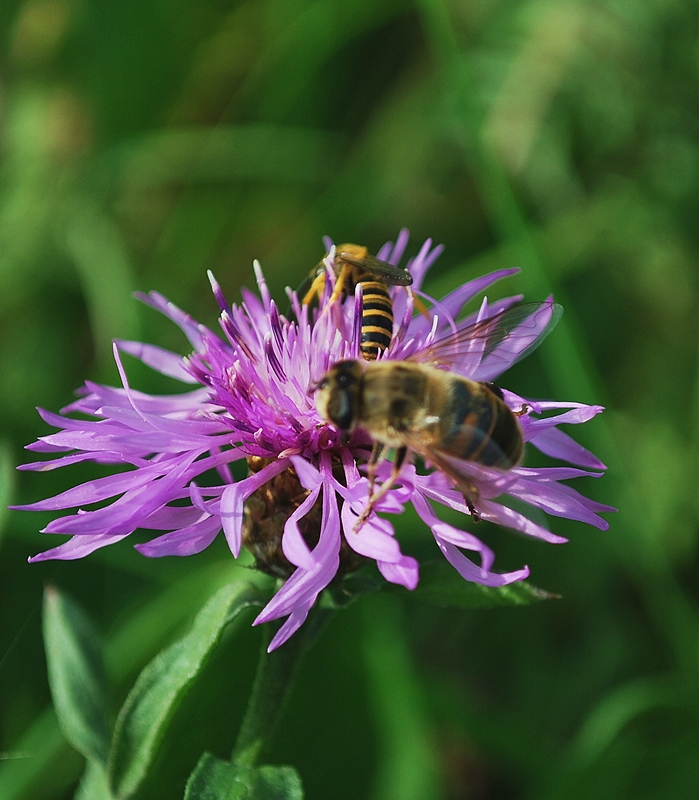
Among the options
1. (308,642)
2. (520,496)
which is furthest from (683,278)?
(308,642)

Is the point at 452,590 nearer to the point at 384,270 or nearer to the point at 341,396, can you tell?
the point at 341,396

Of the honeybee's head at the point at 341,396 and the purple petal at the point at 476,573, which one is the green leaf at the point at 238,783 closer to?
the purple petal at the point at 476,573

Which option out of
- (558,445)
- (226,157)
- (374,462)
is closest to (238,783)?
(374,462)

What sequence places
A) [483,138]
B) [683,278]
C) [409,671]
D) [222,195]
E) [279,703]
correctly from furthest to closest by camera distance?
[222,195], [683,278], [483,138], [409,671], [279,703]

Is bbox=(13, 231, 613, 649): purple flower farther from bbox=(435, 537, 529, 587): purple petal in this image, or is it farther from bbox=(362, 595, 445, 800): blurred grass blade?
bbox=(362, 595, 445, 800): blurred grass blade

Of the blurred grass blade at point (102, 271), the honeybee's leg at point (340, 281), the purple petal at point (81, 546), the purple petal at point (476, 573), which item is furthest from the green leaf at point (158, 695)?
the blurred grass blade at point (102, 271)

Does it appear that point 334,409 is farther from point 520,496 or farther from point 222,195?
point 222,195
